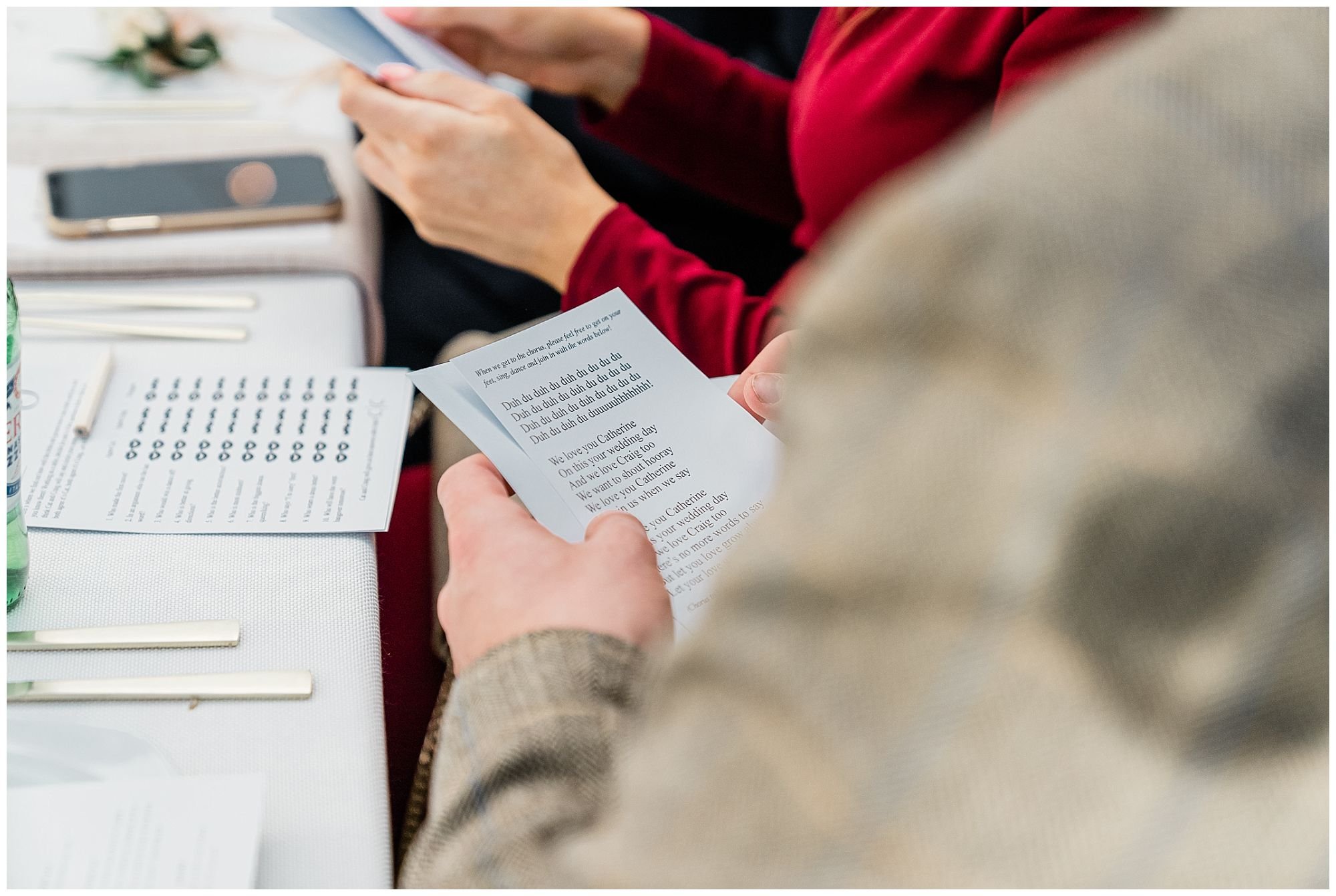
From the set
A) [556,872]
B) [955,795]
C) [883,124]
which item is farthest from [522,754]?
[883,124]

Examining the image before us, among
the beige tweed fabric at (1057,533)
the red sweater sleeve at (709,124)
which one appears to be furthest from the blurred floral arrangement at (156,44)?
the beige tweed fabric at (1057,533)

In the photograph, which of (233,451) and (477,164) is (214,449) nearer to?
(233,451)

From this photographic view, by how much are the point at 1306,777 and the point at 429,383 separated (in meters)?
0.40

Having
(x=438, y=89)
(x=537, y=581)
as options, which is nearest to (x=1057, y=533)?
(x=537, y=581)

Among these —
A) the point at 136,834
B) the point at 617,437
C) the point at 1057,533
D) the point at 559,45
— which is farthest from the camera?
the point at 559,45

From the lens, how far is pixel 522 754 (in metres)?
0.36

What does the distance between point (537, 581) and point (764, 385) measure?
0.67ft

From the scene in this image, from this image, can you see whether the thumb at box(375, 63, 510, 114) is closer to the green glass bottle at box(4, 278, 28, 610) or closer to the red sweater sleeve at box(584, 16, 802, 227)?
the red sweater sleeve at box(584, 16, 802, 227)

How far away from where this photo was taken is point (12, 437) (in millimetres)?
461

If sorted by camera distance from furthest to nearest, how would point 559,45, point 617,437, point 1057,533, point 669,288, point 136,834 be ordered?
point 559,45 → point 669,288 → point 617,437 → point 136,834 → point 1057,533

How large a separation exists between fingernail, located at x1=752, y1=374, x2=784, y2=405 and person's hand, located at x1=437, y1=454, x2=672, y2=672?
0.45ft

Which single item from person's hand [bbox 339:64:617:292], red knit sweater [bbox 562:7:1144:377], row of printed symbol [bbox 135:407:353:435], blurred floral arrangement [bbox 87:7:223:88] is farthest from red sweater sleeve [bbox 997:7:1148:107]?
blurred floral arrangement [bbox 87:7:223:88]

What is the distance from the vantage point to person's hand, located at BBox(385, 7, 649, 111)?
918 millimetres

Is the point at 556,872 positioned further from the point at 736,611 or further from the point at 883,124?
the point at 883,124
